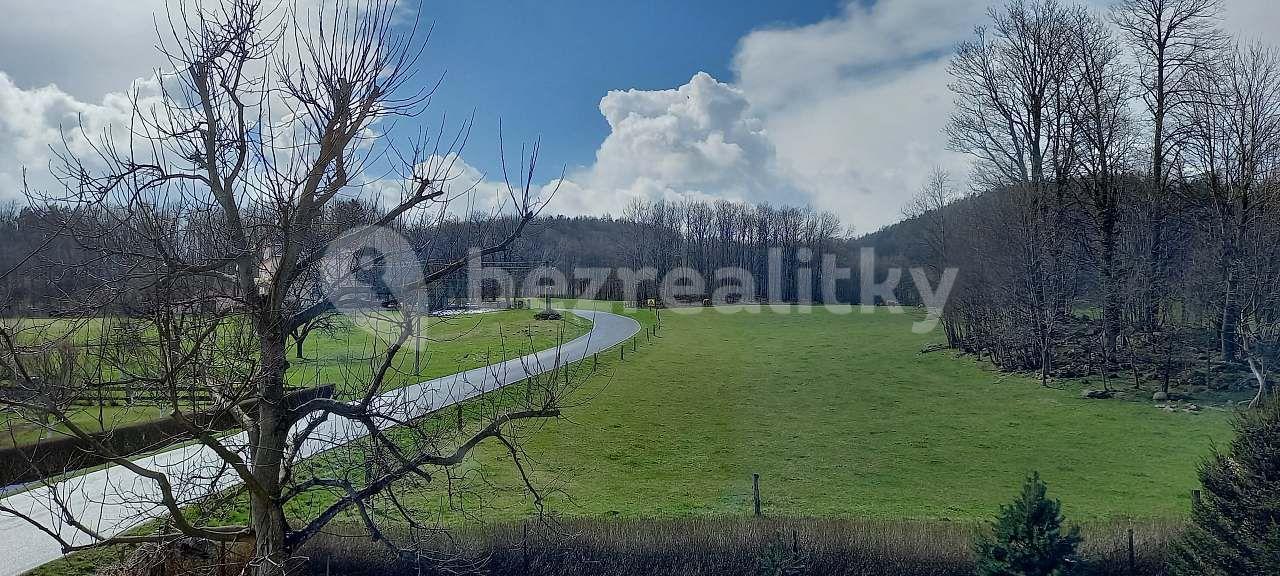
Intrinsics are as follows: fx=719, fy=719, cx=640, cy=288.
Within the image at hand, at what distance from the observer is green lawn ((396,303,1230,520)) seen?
42.0ft

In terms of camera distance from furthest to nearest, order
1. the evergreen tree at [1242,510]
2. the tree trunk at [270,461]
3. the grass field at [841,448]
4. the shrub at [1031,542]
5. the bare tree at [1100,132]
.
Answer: the bare tree at [1100,132], the grass field at [841,448], the shrub at [1031,542], the evergreen tree at [1242,510], the tree trunk at [270,461]

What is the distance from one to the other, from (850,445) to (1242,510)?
10106mm

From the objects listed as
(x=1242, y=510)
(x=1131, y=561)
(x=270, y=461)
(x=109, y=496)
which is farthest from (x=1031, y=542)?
(x=109, y=496)

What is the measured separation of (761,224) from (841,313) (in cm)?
3213

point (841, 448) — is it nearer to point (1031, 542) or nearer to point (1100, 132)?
point (1031, 542)

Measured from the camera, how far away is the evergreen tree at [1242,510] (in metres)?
7.28

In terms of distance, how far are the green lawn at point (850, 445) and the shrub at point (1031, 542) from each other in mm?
3748

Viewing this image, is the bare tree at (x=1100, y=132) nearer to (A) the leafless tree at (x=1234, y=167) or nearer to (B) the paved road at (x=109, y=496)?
(A) the leafless tree at (x=1234, y=167)

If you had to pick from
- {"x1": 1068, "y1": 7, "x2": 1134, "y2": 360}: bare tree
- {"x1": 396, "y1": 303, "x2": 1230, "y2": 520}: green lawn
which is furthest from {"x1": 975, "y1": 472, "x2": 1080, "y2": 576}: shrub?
{"x1": 1068, "y1": 7, "x2": 1134, "y2": 360}: bare tree

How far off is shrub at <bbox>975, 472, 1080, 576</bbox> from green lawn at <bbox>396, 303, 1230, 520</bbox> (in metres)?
3.75

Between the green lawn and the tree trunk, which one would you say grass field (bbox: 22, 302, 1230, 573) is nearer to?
the green lawn

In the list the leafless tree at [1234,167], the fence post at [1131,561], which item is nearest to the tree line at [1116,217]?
the leafless tree at [1234,167]

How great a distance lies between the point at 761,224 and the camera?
3270 inches

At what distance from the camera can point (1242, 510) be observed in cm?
755
